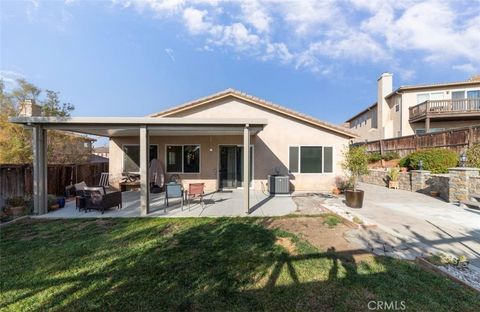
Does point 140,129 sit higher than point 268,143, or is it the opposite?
point 140,129

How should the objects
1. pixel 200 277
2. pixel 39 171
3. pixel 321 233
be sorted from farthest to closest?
pixel 39 171 → pixel 321 233 → pixel 200 277

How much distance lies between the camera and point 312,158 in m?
11.5

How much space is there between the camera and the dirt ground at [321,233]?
4492 mm

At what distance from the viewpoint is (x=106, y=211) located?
749cm

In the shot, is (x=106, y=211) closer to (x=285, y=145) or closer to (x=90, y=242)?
(x=90, y=242)

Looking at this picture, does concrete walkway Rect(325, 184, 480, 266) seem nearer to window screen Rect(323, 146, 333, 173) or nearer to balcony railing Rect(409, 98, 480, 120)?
window screen Rect(323, 146, 333, 173)

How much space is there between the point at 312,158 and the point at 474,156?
23.0 feet

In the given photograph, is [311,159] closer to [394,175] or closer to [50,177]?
[394,175]

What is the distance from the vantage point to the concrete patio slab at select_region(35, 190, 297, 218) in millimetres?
7133

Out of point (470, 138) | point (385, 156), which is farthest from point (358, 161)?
point (385, 156)

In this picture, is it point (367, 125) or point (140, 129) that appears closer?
point (140, 129)

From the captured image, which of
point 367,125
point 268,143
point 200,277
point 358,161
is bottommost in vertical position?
point 200,277

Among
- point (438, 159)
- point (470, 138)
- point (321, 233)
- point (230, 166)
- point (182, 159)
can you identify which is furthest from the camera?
point (230, 166)

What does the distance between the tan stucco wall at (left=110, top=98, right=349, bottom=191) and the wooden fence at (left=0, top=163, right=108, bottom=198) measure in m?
1.60
